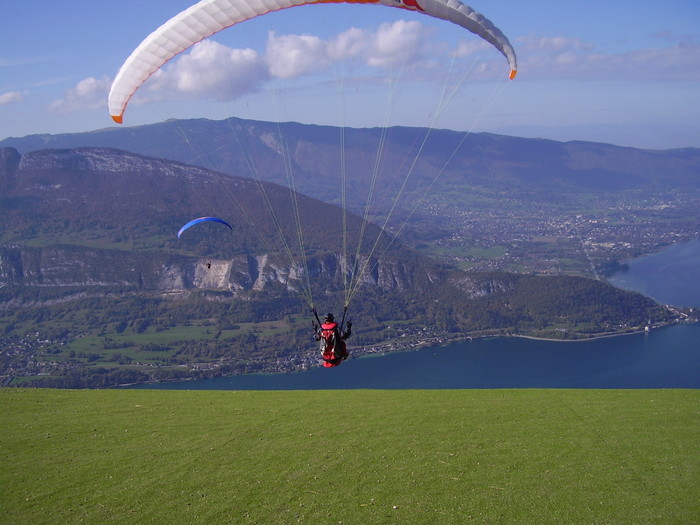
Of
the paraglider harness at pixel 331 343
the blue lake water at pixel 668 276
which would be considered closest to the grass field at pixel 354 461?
the paraglider harness at pixel 331 343

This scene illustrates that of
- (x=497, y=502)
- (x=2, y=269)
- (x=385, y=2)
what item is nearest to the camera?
(x=497, y=502)

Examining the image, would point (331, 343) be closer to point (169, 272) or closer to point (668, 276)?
point (169, 272)

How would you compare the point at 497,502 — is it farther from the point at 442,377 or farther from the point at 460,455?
the point at 442,377

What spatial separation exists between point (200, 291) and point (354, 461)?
73100mm

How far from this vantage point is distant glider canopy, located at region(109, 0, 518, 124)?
43.8 ft

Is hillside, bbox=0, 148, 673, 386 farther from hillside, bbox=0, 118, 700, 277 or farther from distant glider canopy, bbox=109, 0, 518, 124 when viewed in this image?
distant glider canopy, bbox=109, 0, 518, 124

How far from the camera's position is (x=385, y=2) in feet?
43.5

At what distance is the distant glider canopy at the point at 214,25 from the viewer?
43.8 ft

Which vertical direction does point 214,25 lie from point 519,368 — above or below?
above

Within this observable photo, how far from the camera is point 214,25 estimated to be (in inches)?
543

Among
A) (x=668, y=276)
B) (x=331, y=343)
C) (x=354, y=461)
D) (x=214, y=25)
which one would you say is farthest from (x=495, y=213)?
(x=354, y=461)

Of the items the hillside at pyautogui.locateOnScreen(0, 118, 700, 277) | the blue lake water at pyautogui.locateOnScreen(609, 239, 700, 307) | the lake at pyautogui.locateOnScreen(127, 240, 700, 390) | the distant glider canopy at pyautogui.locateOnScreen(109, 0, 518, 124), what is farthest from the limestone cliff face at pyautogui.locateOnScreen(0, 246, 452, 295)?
the distant glider canopy at pyautogui.locateOnScreen(109, 0, 518, 124)

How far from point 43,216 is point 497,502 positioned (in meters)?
105

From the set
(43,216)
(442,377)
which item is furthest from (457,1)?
(43,216)
